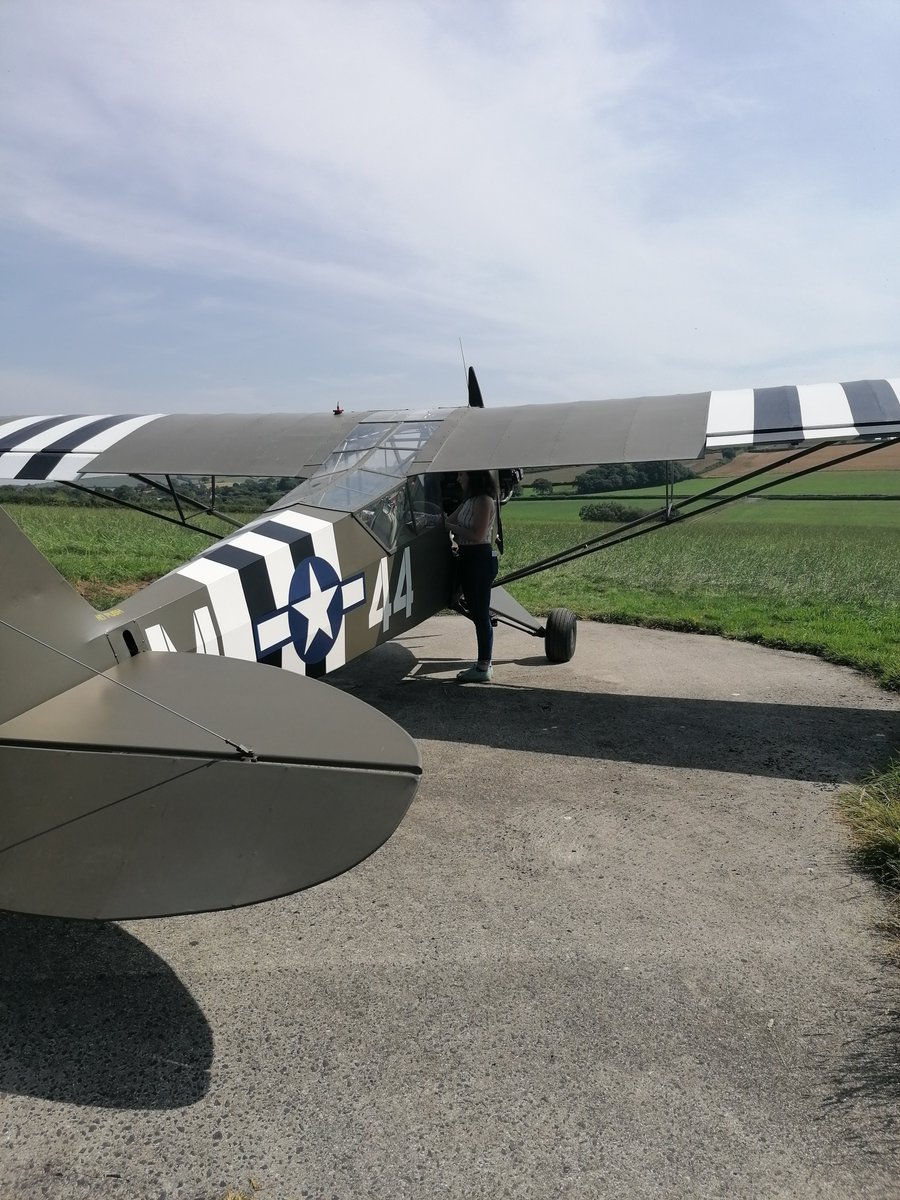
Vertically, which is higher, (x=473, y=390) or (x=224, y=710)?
(x=473, y=390)

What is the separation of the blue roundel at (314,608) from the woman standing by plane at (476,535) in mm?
1836

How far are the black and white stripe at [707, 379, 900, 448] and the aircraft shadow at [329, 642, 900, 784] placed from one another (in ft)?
7.10

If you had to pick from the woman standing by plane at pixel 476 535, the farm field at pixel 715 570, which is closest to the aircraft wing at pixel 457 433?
the woman standing by plane at pixel 476 535

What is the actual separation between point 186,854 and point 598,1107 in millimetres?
1464

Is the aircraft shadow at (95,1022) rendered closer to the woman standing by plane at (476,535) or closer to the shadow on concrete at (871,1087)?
the shadow on concrete at (871,1087)

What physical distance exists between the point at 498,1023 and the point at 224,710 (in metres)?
1.46

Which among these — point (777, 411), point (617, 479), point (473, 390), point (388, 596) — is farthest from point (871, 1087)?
point (617, 479)

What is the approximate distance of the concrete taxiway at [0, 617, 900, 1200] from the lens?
2330 mm

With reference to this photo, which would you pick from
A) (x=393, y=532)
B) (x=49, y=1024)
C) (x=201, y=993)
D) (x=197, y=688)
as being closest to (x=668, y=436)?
(x=393, y=532)

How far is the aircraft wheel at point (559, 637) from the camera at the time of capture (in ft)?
28.0

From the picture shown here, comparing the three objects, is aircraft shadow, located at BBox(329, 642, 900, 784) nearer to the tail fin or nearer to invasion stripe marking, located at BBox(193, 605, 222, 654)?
invasion stripe marking, located at BBox(193, 605, 222, 654)

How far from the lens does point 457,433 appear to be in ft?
23.6

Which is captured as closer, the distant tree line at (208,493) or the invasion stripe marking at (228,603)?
the invasion stripe marking at (228,603)

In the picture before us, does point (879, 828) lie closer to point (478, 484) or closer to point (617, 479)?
point (478, 484)
